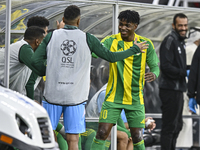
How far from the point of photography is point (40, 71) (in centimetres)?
598

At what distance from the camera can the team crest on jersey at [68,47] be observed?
580cm

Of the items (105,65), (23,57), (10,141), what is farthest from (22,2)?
(10,141)

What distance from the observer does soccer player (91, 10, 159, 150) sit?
639cm

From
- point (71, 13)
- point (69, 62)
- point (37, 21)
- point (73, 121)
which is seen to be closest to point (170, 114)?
point (73, 121)

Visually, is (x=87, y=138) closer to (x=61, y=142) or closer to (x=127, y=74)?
(x=61, y=142)

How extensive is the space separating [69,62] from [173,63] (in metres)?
2.85

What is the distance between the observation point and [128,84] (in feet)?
21.2

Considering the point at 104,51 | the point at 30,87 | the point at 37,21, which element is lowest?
the point at 30,87

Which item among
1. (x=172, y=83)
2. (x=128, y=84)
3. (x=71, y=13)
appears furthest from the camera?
(x=172, y=83)

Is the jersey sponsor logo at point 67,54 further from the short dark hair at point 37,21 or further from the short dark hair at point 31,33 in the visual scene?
the short dark hair at point 37,21

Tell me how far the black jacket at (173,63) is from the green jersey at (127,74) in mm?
1574

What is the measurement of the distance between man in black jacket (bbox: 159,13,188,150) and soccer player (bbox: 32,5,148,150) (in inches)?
88.5

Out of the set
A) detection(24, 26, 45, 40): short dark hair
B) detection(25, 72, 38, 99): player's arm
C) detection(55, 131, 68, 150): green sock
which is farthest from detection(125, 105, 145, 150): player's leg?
detection(24, 26, 45, 40): short dark hair

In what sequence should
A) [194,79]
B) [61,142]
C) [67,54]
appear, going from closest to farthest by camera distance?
1. [67,54]
2. [61,142]
3. [194,79]
